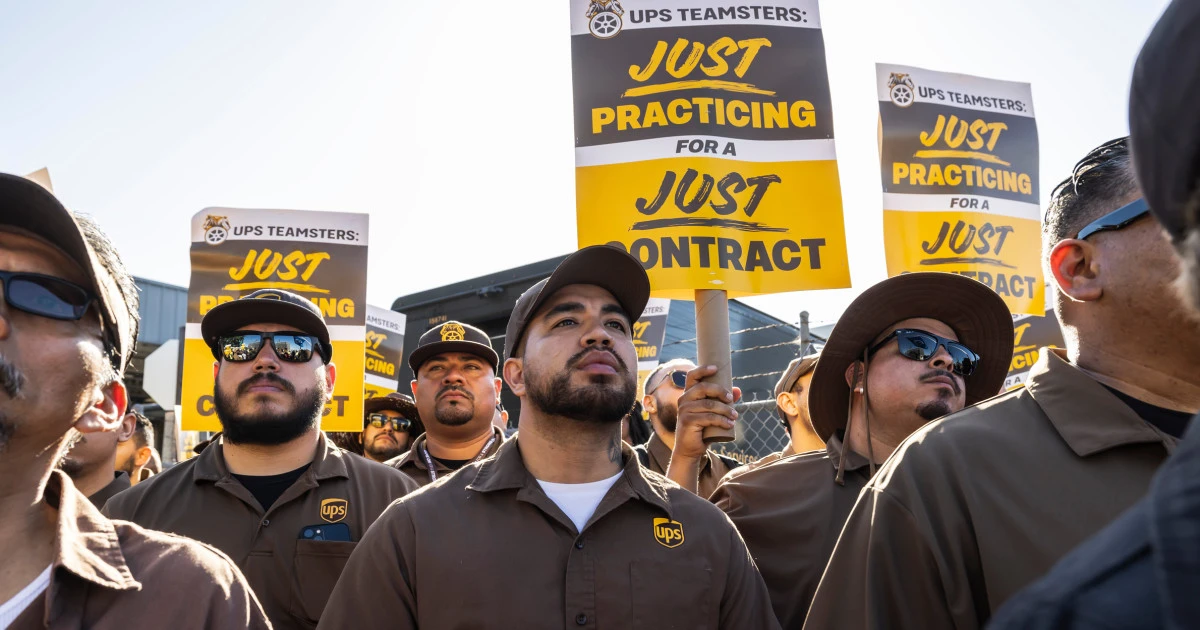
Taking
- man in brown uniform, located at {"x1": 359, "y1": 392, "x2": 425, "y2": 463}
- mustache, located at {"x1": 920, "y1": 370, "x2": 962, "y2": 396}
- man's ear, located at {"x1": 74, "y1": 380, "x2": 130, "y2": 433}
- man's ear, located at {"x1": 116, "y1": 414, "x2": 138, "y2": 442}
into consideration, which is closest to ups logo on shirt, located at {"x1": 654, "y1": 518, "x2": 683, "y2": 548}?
mustache, located at {"x1": 920, "y1": 370, "x2": 962, "y2": 396}

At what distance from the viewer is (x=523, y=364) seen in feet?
10.2

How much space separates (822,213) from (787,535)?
127 centimetres

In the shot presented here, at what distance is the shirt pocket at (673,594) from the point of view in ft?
7.89

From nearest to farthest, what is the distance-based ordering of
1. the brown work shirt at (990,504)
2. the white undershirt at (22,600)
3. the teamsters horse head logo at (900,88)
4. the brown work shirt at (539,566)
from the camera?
the white undershirt at (22,600), the brown work shirt at (990,504), the brown work shirt at (539,566), the teamsters horse head logo at (900,88)

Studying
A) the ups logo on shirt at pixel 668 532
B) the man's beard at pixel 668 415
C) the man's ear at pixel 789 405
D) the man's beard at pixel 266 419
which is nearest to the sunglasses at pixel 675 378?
the man's beard at pixel 668 415

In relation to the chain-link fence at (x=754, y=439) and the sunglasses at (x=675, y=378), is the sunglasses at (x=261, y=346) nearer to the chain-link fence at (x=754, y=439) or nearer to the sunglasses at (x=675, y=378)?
the sunglasses at (x=675, y=378)

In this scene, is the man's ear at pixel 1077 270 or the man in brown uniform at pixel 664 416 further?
the man in brown uniform at pixel 664 416

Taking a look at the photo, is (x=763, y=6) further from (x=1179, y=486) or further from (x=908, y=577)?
(x=1179, y=486)

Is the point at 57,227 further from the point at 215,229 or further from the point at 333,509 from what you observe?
the point at 215,229

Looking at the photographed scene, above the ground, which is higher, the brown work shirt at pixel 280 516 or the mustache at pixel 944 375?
the mustache at pixel 944 375

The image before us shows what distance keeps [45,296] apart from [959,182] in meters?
4.88

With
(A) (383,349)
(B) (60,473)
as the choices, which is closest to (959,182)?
(B) (60,473)

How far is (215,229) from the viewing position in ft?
19.5

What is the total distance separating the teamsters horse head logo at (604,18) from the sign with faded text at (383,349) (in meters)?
5.18
